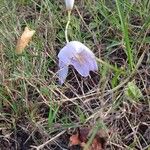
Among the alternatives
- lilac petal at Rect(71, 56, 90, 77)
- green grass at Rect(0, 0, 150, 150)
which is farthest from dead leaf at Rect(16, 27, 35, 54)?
lilac petal at Rect(71, 56, 90, 77)

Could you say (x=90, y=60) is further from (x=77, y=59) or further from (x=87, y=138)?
(x=87, y=138)

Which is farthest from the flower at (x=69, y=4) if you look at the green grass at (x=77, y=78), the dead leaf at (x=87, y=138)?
the dead leaf at (x=87, y=138)

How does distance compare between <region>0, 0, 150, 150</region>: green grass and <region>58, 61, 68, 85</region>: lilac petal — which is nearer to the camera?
<region>0, 0, 150, 150</region>: green grass

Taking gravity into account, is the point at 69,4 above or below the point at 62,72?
above

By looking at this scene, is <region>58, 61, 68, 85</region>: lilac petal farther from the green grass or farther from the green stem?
the green stem

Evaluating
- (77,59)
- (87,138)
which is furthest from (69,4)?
(87,138)

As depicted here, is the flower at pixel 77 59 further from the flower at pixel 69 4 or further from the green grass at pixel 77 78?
the flower at pixel 69 4
